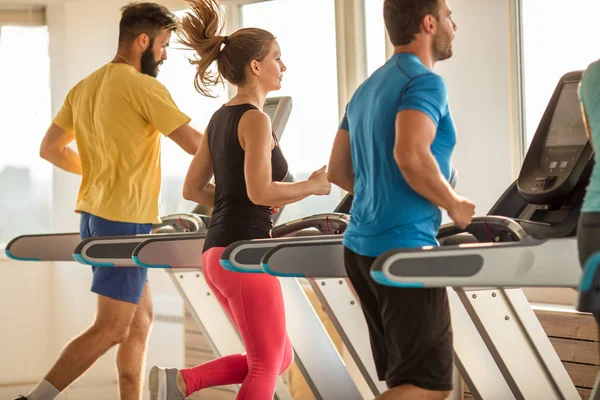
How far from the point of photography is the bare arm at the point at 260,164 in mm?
2459

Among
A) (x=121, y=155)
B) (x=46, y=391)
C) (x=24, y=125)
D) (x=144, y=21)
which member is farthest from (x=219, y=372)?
(x=24, y=125)

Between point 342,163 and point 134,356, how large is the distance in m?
1.55

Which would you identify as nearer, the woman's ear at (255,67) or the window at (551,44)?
the woman's ear at (255,67)

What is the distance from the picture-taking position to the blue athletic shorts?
10.6 feet

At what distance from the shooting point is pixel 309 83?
4949 millimetres

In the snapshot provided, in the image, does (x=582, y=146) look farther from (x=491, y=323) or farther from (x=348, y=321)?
(x=348, y=321)

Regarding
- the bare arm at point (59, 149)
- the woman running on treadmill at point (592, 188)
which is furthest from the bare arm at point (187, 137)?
the woman running on treadmill at point (592, 188)

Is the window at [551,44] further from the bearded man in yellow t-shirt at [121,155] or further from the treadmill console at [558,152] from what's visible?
the bearded man in yellow t-shirt at [121,155]

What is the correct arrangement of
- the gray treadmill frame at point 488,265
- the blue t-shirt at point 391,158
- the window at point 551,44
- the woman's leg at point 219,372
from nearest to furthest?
the gray treadmill frame at point 488,265, the blue t-shirt at point 391,158, the woman's leg at point 219,372, the window at point 551,44

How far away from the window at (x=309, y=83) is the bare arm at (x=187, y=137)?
1.61 meters

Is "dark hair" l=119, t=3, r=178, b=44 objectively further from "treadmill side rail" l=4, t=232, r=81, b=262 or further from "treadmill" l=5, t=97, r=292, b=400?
"treadmill side rail" l=4, t=232, r=81, b=262

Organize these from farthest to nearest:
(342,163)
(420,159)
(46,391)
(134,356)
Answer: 1. (134,356)
2. (46,391)
3. (342,163)
4. (420,159)

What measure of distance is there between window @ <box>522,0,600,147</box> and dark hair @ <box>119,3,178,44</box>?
1.66m

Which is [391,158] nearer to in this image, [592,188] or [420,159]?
[420,159]
